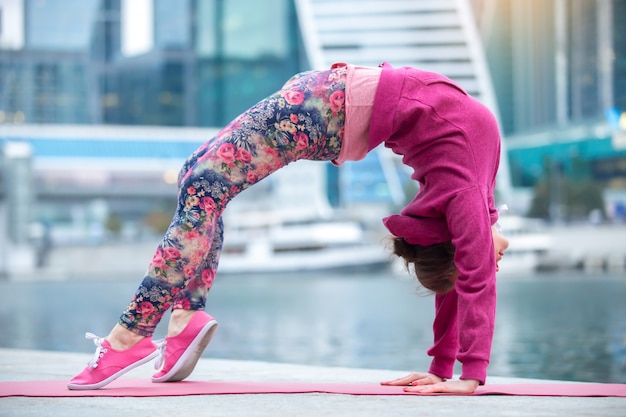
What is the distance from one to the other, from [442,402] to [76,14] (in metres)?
47.2

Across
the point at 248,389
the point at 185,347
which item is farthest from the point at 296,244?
the point at 248,389

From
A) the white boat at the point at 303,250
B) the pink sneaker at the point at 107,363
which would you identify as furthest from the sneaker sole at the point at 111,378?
the white boat at the point at 303,250

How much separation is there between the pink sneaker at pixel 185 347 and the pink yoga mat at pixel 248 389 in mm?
24

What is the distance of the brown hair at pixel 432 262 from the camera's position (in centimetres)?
164

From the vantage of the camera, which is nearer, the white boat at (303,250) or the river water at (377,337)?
the river water at (377,337)

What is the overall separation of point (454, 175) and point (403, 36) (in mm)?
47626

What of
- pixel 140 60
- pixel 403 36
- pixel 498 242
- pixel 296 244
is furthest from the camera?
pixel 403 36

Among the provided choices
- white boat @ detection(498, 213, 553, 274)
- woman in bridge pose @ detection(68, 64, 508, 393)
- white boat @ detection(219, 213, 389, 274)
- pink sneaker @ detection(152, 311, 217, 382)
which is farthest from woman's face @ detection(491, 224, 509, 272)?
white boat @ detection(498, 213, 553, 274)

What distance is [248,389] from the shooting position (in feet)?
5.22

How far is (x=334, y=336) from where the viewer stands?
743cm

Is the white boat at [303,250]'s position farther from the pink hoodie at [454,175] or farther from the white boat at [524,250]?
the pink hoodie at [454,175]

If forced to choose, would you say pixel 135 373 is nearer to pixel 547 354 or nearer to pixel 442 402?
pixel 442 402

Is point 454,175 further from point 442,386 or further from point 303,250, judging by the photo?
point 303,250

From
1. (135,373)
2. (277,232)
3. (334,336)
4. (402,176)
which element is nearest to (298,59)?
(402,176)
